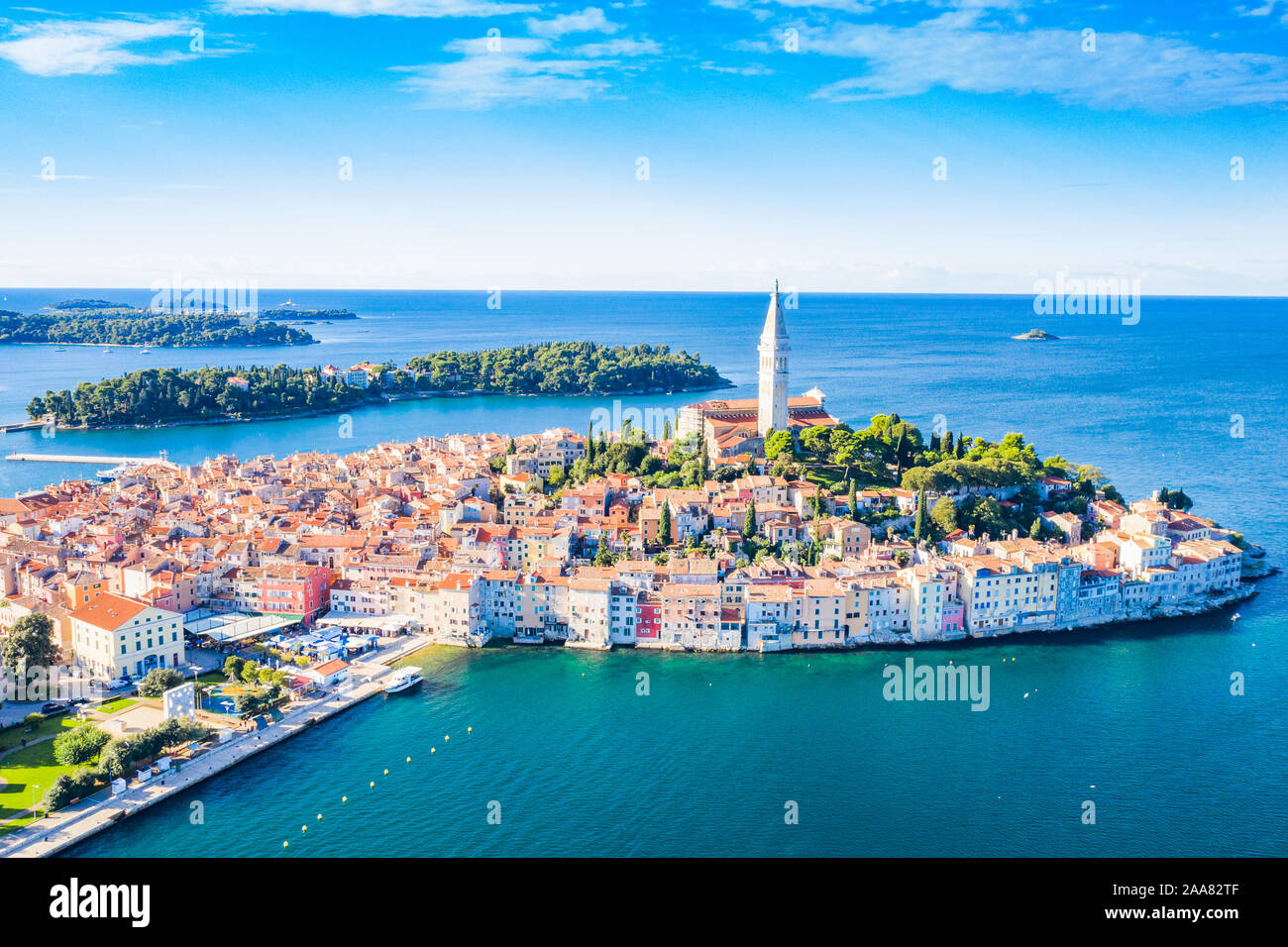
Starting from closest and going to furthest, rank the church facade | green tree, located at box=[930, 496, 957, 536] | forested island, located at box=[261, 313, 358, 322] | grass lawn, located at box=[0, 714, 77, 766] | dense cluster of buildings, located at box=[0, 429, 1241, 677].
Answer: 1. grass lawn, located at box=[0, 714, 77, 766]
2. dense cluster of buildings, located at box=[0, 429, 1241, 677]
3. green tree, located at box=[930, 496, 957, 536]
4. the church facade
5. forested island, located at box=[261, 313, 358, 322]

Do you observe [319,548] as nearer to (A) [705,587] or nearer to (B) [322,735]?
(B) [322,735]

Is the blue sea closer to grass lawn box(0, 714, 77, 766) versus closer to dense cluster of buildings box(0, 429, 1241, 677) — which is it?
dense cluster of buildings box(0, 429, 1241, 677)

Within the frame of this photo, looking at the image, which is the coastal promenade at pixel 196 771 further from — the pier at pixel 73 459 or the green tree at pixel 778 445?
the pier at pixel 73 459

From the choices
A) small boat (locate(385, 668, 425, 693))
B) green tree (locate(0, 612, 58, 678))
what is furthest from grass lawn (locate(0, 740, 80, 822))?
small boat (locate(385, 668, 425, 693))

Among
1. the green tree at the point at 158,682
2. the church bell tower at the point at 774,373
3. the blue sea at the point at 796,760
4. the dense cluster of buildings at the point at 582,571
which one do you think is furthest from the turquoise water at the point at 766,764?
the church bell tower at the point at 774,373

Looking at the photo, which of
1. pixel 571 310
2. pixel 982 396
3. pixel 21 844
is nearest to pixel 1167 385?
pixel 982 396

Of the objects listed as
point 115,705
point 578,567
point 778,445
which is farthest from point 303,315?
point 115,705
